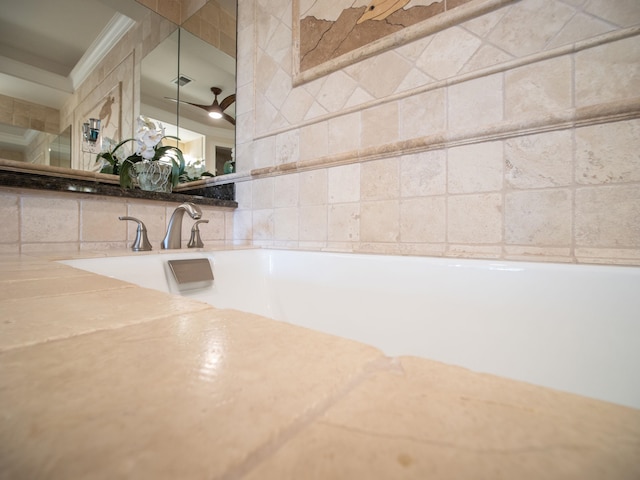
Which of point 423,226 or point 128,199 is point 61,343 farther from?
point 128,199

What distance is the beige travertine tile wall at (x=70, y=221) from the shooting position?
89 centimetres

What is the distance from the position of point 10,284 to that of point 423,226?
969 mm

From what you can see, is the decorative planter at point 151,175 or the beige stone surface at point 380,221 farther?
the decorative planter at point 151,175

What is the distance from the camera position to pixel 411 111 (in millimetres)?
975

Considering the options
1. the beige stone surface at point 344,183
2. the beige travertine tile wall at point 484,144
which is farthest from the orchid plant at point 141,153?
the beige stone surface at point 344,183

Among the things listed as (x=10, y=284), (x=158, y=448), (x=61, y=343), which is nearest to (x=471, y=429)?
(x=158, y=448)

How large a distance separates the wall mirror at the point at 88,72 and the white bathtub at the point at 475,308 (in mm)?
1013

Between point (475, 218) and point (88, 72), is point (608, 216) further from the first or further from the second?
point (88, 72)

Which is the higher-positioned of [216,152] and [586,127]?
[216,152]

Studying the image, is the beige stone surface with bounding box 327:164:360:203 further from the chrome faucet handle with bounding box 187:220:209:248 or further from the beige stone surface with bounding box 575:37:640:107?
the beige stone surface with bounding box 575:37:640:107

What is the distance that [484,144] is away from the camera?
85 cm

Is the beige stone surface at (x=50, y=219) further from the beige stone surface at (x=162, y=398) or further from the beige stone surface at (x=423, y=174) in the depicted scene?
the beige stone surface at (x=423, y=174)

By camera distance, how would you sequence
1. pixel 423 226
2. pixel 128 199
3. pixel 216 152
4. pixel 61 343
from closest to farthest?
1. pixel 61 343
2. pixel 423 226
3. pixel 128 199
4. pixel 216 152

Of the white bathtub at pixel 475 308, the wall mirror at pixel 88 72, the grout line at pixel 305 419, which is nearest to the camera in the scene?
the grout line at pixel 305 419
